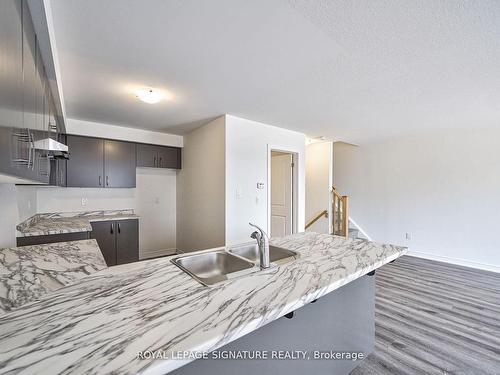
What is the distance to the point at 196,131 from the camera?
4.10 metres

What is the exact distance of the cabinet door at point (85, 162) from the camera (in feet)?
11.5

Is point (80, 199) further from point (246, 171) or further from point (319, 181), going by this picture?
point (319, 181)

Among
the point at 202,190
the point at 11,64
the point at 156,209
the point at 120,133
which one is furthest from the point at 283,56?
the point at 156,209

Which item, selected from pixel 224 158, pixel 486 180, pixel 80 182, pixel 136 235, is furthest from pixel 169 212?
pixel 486 180

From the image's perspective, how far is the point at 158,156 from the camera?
14.1 ft

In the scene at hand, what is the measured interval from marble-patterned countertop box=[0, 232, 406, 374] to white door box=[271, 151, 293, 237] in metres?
3.16

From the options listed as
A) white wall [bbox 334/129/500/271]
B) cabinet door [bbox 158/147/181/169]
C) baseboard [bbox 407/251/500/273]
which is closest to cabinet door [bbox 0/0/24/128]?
cabinet door [bbox 158/147/181/169]

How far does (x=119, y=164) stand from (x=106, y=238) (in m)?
1.23

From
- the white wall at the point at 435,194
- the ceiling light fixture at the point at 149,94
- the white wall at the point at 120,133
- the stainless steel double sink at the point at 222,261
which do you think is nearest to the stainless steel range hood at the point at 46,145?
the stainless steel double sink at the point at 222,261

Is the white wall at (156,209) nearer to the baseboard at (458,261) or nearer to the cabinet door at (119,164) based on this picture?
the cabinet door at (119,164)

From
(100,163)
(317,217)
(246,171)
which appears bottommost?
(317,217)

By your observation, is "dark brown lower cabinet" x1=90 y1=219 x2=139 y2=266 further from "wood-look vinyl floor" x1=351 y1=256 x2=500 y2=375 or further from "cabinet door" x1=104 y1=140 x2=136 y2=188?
"wood-look vinyl floor" x1=351 y1=256 x2=500 y2=375

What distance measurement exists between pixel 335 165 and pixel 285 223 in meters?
2.61

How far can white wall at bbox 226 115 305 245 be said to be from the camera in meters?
3.35
